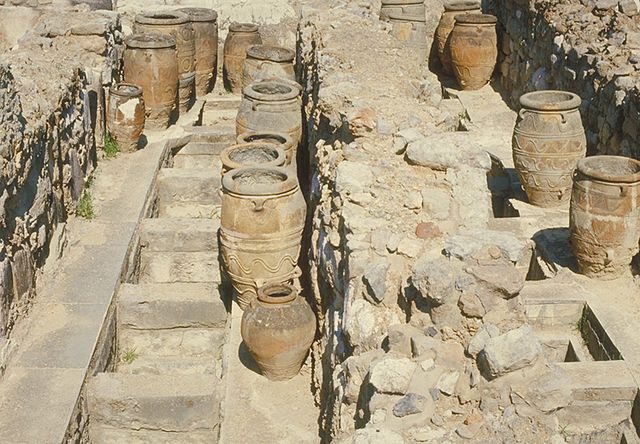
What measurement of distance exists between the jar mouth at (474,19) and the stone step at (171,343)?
243 inches

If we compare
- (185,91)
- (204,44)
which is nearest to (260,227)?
(185,91)

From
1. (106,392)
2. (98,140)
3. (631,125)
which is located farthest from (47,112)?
(631,125)

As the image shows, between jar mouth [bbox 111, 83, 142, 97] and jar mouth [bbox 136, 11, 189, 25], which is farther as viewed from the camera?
jar mouth [bbox 136, 11, 189, 25]

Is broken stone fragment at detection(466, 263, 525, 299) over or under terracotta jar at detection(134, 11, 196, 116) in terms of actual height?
over

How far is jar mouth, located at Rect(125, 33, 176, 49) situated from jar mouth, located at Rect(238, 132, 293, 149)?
2.78 meters

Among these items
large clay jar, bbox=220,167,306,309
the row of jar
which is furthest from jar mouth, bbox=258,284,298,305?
the row of jar

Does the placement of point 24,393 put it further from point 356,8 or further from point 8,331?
point 356,8

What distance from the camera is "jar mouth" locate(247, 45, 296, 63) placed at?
10422 mm

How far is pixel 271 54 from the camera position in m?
10.5

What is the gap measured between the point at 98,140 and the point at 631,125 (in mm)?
5148

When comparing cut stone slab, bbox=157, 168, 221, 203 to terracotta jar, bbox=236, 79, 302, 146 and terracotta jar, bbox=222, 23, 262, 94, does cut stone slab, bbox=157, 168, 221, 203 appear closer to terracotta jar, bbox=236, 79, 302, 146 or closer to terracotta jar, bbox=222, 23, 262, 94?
terracotta jar, bbox=236, 79, 302, 146

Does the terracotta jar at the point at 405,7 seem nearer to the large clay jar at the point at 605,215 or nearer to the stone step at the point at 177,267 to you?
the stone step at the point at 177,267

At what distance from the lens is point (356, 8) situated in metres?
12.1

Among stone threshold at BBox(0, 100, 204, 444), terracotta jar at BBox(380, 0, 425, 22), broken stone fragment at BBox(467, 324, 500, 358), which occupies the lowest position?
stone threshold at BBox(0, 100, 204, 444)
